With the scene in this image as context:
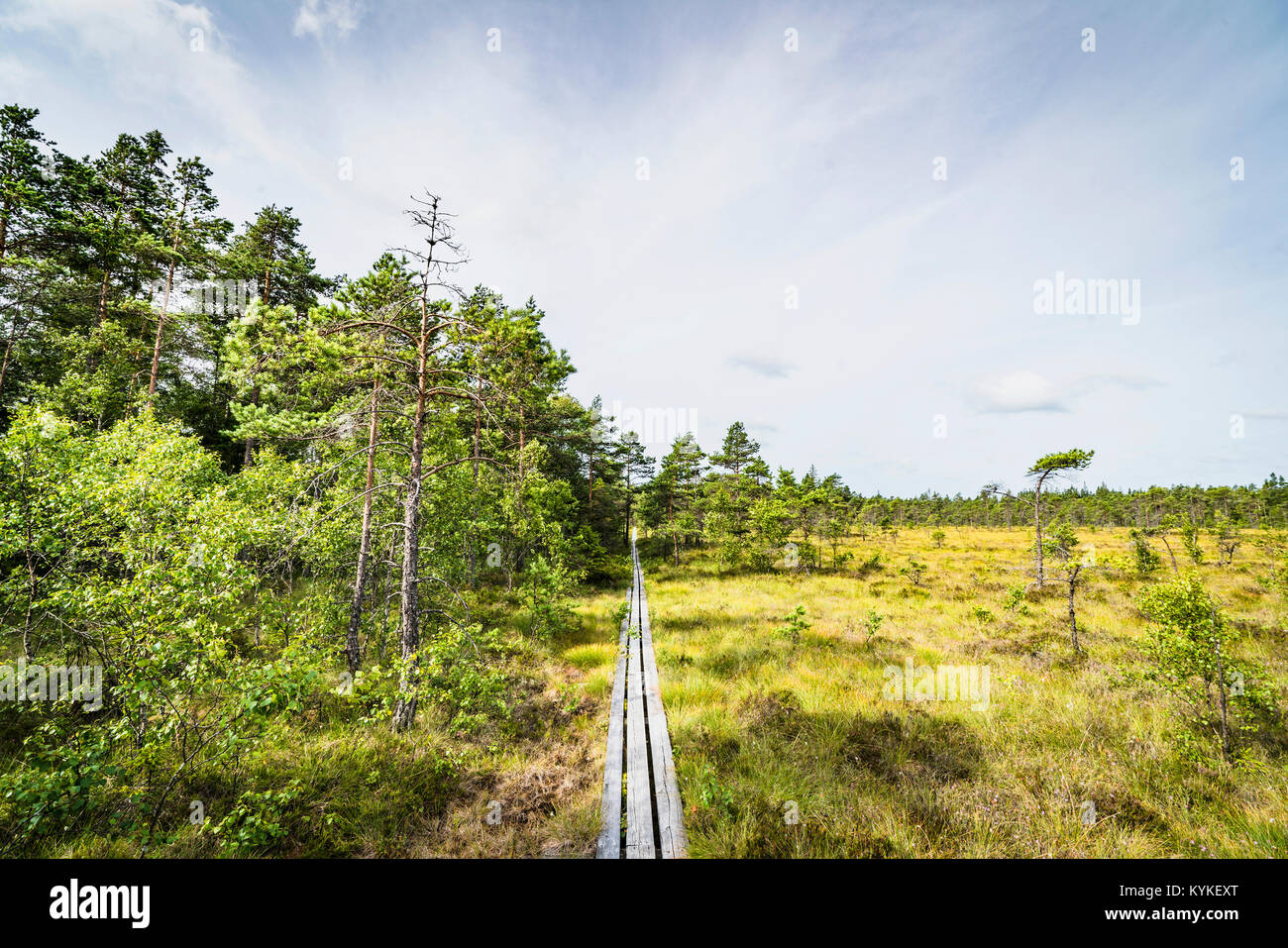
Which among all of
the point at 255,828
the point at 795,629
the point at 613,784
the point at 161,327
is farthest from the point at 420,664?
the point at 161,327

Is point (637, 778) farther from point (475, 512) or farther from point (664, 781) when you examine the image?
point (475, 512)

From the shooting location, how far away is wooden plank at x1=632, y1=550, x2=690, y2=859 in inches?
197

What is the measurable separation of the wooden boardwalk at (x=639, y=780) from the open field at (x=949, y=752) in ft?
0.93

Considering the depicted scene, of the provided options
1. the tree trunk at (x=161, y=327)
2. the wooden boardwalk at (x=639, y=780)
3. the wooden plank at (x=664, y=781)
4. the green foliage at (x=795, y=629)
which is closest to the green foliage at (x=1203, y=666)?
the green foliage at (x=795, y=629)

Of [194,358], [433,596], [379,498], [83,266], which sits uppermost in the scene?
[83,266]

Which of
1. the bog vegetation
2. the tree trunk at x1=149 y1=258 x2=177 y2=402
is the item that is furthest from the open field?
the tree trunk at x1=149 y1=258 x2=177 y2=402

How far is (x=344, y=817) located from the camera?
18.1 feet

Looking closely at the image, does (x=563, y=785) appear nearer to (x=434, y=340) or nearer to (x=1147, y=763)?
(x=434, y=340)

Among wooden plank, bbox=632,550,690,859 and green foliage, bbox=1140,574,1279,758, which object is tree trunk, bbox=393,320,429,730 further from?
green foliage, bbox=1140,574,1279,758

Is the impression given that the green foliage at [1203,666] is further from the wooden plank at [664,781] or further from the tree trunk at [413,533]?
the tree trunk at [413,533]

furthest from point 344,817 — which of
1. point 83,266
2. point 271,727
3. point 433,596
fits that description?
point 83,266

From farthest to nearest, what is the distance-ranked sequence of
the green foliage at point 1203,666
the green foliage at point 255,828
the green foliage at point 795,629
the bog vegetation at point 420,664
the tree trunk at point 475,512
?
the green foliage at point 795,629
the tree trunk at point 475,512
the green foliage at point 1203,666
the bog vegetation at point 420,664
the green foliage at point 255,828

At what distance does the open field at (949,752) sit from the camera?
4.77 meters

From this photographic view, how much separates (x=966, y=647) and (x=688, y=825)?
11505mm
